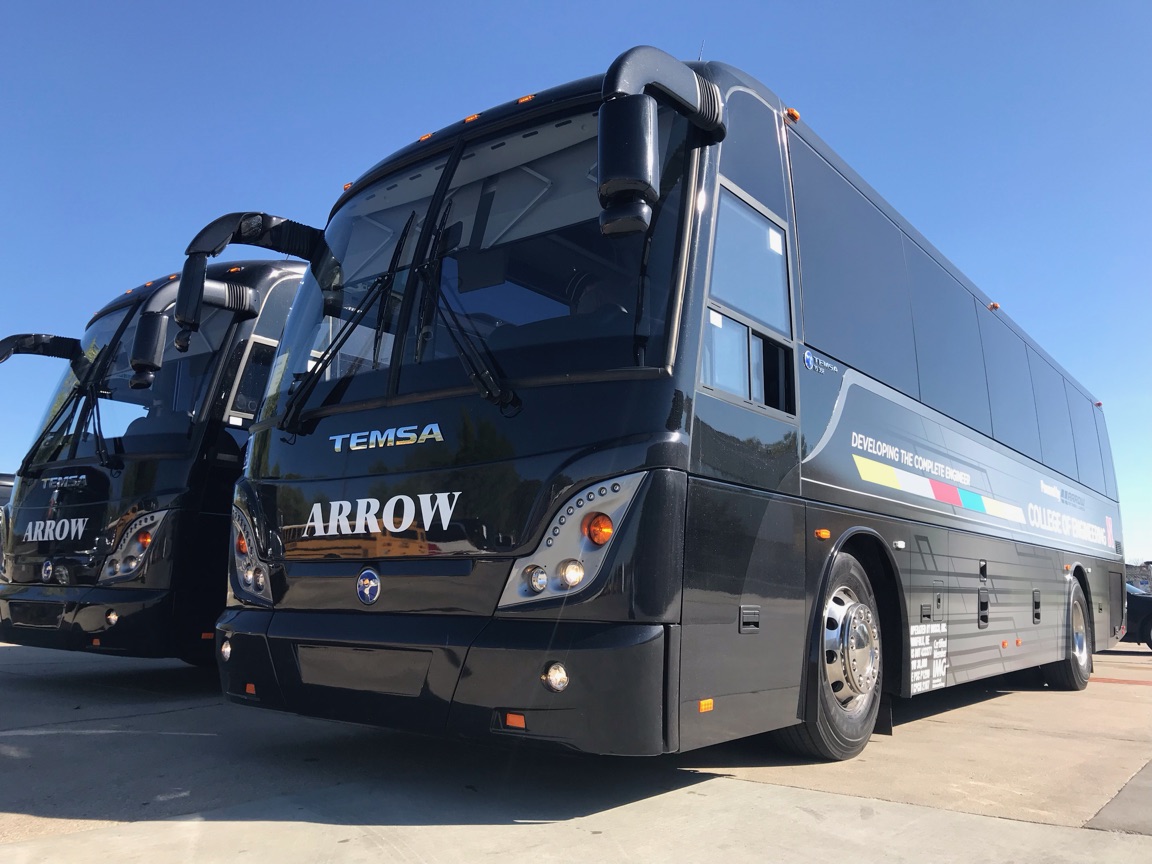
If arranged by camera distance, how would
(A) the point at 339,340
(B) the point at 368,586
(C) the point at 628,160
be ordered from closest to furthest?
(C) the point at 628,160, (B) the point at 368,586, (A) the point at 339,340

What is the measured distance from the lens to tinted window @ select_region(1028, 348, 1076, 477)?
9422mm

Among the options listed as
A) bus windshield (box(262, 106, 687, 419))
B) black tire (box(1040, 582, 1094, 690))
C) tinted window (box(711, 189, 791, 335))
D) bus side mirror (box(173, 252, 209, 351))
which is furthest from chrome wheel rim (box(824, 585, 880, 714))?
black tire (box(1040, 582, 1094, 690))

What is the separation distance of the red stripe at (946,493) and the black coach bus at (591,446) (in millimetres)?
540

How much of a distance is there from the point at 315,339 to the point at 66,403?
375 cm

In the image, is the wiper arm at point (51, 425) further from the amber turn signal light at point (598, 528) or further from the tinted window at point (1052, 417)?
the tinted window at point (1052, 417)

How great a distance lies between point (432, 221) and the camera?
4488 mm

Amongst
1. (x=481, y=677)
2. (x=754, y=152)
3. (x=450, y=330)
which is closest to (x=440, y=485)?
(x=450, y=330)

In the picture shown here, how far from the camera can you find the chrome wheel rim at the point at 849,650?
4.83m

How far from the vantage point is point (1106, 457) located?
12414 millimetres

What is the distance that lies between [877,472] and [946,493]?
1.34 metres

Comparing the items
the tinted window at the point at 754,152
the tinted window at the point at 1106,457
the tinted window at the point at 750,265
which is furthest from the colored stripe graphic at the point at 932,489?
the tinted window at the point at 1106,457

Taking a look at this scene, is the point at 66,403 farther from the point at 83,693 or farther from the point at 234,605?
the point at 234,605

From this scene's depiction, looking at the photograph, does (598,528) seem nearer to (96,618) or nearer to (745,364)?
(745,364)

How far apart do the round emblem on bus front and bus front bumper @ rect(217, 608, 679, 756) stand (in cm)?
8
